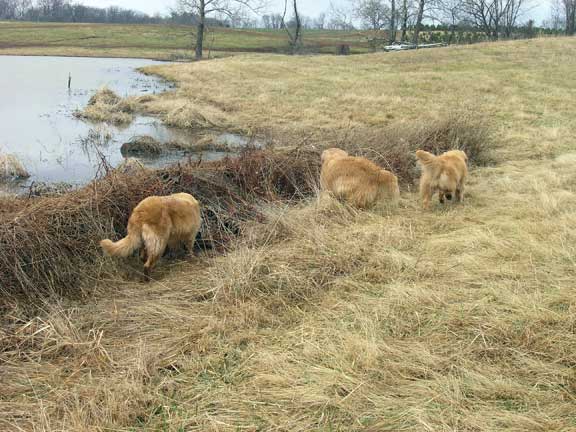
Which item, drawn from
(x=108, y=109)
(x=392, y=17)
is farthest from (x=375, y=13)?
(x=108, y=109)

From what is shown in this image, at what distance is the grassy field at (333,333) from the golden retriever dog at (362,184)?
0.79ft

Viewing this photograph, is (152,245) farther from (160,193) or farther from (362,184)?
(362,184)

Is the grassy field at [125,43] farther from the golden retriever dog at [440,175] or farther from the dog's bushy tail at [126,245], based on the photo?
the dog's bushy tail at [126,245]

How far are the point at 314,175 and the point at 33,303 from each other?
15.3ft

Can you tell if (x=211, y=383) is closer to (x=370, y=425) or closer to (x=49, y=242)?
(x=370, y=425)

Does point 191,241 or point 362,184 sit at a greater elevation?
point 362,184

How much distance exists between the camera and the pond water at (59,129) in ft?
35.7

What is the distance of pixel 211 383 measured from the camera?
3.36 meters

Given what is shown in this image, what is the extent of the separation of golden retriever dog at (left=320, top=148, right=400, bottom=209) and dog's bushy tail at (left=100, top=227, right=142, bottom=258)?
9.15 feet

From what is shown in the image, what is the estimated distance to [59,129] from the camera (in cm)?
1495

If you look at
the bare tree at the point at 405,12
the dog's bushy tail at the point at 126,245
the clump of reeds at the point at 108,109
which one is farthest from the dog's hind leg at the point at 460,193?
the bare tree at the point at 405,12

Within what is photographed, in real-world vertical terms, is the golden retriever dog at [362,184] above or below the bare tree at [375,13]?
below

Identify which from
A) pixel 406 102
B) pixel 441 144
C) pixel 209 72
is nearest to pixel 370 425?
pixel 441 144

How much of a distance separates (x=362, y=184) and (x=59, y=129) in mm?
11344
